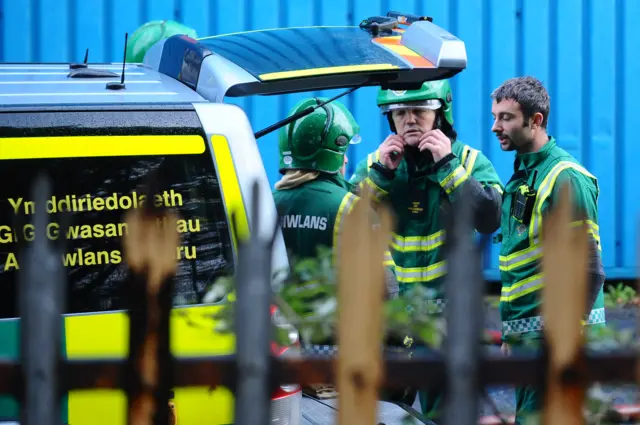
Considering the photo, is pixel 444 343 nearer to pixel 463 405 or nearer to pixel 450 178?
pixel 463 405

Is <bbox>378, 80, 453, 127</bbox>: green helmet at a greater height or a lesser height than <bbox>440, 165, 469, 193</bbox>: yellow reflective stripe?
greater

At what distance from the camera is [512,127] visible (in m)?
4.48

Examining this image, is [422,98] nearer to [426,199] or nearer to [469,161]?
[469,161]

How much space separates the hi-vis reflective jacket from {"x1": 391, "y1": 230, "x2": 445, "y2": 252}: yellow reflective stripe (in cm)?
34

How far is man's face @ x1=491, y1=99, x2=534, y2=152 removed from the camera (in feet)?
14.6

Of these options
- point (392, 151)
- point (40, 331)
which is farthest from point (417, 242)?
point (40, 331)

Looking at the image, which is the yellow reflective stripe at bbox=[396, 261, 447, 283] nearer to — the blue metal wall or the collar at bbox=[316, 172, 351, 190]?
the collar at bbox=[316, 172, 351, 190]

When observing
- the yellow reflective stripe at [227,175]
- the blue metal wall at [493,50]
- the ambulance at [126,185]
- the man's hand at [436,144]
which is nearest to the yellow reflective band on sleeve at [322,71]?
the ambulance at [126,185]

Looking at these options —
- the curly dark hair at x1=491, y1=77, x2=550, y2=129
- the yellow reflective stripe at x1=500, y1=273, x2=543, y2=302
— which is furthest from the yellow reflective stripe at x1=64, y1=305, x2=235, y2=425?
the curly dark hair at x1=491, y1=77, x2=550, y2=129

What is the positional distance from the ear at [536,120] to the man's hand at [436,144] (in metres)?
0.42

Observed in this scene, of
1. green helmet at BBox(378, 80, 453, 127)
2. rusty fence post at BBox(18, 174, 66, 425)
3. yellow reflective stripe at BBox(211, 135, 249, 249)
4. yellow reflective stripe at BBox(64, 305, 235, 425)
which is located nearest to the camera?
rusty fence post at BBox(18, 174, 66, 425)

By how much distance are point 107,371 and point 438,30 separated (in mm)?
2565

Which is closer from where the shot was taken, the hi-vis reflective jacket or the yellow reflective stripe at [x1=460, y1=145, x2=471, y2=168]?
the hi-vis reflective jacket

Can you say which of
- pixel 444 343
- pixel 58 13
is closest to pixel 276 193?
pixel 444 343
